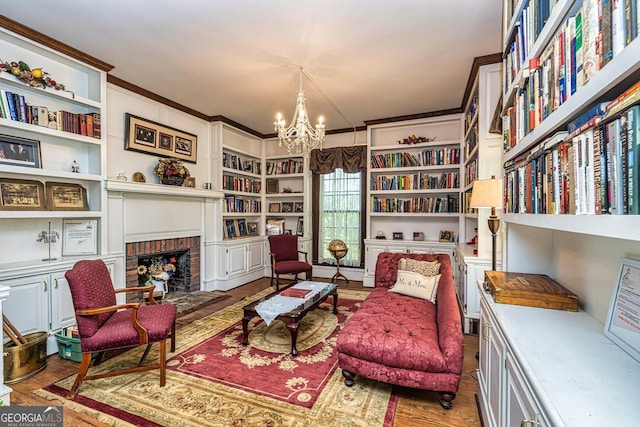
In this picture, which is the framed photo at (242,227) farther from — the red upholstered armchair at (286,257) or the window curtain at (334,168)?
the window curtain at (334,168)

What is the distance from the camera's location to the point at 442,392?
190cm

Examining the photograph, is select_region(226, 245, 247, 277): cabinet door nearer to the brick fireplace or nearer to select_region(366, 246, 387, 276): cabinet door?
the brick fireplace

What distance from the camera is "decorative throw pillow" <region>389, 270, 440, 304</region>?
280cm

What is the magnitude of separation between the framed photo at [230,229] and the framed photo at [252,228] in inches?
17.3

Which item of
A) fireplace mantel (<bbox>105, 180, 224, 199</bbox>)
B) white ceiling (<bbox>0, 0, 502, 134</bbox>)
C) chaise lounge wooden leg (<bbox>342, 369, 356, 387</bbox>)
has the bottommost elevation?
chaise lounge wooden leg (<bbox>342, 369, 356, 387</bbox>)

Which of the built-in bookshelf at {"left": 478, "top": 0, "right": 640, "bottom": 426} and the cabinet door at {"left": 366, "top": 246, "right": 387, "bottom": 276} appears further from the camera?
the cabinet door at {"left": 366, "top": 246, "right": 387, "bottom": 276}

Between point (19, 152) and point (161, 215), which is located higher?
point (19, 152)

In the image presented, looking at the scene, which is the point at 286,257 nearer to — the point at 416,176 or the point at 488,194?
the point at 416,176

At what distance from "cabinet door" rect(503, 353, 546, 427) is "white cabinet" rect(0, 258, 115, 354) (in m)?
3.40

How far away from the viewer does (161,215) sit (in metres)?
4.02

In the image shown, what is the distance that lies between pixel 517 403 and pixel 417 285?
5.95ft

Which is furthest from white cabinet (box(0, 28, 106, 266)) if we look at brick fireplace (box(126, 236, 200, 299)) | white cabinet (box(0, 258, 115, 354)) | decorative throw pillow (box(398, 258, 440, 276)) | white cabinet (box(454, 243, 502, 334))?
white cabinet (box(454, 243, 502, 334))

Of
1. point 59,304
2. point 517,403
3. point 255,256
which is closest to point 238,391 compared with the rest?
point 517,403

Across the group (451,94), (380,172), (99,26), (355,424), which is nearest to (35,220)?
(99,26)
